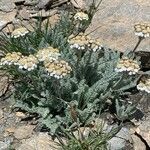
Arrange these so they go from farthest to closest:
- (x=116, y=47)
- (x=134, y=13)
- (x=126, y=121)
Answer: (x=134, y=13), (x=116, y=47), (x=126, y=121)

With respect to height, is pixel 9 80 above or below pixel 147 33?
below

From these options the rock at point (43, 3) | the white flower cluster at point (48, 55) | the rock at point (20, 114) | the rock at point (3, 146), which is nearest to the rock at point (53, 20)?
the rock at point (43, 3)

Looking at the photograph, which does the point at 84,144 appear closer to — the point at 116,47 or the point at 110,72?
the point at 110,72

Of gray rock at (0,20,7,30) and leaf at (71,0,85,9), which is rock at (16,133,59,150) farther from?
leaf at (71,0,85,9)

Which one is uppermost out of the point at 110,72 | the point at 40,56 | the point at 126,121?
the point at 40,56

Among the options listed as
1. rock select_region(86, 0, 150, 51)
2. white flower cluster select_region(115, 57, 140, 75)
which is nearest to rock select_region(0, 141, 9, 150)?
white flower cluster select_region(115, 57, 140, 75)

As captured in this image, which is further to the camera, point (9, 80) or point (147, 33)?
point (9, 80)

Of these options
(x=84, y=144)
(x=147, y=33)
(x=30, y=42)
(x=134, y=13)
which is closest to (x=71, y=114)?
(x=84, y=144)
